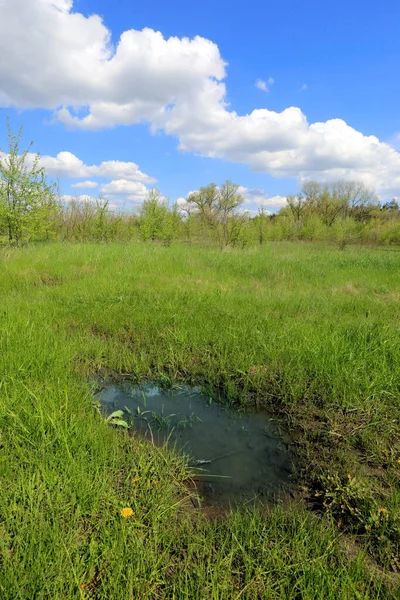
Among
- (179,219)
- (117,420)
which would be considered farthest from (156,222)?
(117,420)

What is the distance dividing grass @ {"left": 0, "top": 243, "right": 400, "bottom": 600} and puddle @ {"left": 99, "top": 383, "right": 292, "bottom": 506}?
18cm

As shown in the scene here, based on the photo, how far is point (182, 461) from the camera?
254cm

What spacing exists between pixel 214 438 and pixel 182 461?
1.78 ft

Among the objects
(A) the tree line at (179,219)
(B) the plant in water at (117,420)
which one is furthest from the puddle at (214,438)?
(A) the tree line at (179,219)

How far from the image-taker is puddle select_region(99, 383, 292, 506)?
241 cm

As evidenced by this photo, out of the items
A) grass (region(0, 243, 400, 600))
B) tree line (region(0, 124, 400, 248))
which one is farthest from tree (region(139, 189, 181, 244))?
grass (region(0, 243, 400, 600))

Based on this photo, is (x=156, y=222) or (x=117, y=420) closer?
(x=117, y=420)

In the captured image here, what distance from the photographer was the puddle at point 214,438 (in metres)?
2.41

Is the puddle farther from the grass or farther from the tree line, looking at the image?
the tree line

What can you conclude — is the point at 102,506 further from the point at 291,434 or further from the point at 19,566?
the point at 291,434

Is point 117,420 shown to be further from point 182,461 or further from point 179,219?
point 179,219

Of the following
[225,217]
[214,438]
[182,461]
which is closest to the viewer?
[182,461]

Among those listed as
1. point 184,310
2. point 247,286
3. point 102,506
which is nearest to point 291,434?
point 102,506

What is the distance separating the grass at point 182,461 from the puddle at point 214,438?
178 millimetres
